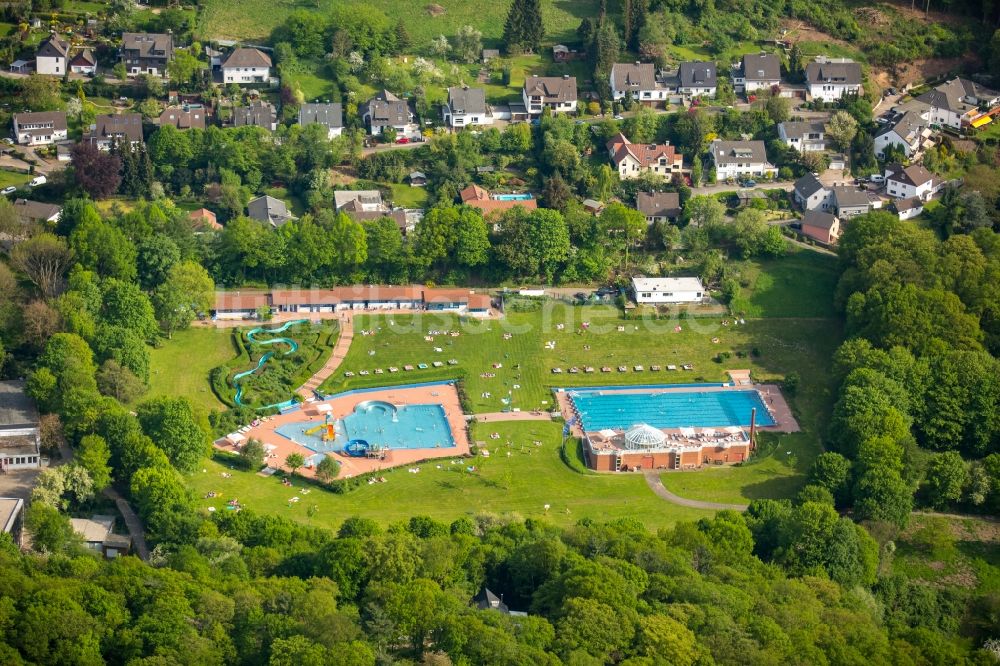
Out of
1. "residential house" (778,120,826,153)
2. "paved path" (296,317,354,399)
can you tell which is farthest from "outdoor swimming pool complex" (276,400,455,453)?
"residential house" (778,120,826,153)

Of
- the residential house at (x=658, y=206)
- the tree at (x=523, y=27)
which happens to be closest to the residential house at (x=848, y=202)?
the residential house at (x=658, y=206)

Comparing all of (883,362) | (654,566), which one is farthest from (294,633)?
(883,362)

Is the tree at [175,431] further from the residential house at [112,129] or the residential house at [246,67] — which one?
the residential house at [246,67]

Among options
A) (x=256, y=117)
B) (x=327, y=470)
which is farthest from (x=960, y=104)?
(x=327, y=470)

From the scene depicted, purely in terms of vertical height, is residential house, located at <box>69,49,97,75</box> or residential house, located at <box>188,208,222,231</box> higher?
residential house, located at <box>69,49,97,75</box>

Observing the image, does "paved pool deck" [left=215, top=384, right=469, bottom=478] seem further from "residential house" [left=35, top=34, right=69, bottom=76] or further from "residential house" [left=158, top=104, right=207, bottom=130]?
"residential house" [left=35, top=34, right=69, bottom=76]

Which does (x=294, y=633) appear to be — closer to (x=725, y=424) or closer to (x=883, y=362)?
(x=725, y=424)

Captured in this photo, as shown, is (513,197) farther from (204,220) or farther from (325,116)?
(204,220)
